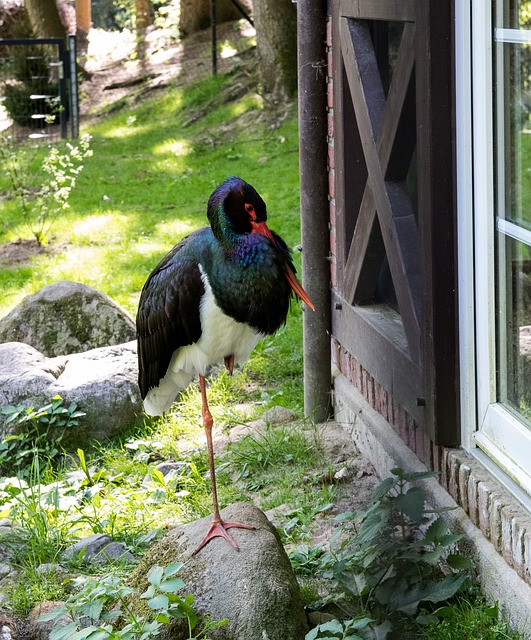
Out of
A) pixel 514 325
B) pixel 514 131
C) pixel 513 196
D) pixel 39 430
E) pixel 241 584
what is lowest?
pixel 39 430

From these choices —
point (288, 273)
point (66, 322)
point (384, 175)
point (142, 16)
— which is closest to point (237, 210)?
point (288, 273)

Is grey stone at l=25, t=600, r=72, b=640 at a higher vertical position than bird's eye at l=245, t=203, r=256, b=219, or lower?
lower

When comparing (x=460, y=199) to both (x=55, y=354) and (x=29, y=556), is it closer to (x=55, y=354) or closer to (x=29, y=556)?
(x=29, y=556)

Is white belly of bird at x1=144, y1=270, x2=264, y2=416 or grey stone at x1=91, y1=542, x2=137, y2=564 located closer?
white belly of bird at x1=144, y1=270, x2=264, y2=416

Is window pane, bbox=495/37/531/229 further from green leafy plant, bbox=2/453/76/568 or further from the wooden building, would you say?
green leafy plant, bbox=2/453/76/568

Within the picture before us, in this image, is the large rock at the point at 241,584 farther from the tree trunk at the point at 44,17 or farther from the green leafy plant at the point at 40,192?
the tree trunk at the point at 44,17

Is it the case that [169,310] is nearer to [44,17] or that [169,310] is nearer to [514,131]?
[514,131]

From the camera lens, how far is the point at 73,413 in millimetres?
5625

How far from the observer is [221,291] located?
381 cm

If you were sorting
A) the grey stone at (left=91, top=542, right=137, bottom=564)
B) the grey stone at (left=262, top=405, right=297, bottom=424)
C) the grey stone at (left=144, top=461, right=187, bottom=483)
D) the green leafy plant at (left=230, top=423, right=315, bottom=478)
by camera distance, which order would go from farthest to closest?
the grey stone at (left=262, top=405, right=297, bottom=424), the grey stone at (left=144, top=461, right=187, bottom=483), the green leafy plant at (left=230, top=423, right=315, bottom=478), the grey stone at (left=91, top=542, right=137, bottom=564)

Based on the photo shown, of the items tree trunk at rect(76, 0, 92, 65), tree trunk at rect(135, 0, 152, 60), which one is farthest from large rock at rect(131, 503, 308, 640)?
tree trunk at rect(76, 0, 92, 65)

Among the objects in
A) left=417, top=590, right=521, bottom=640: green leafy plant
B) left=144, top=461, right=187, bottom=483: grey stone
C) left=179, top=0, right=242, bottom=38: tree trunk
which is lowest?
left=144, top=461, right=187, bottom=483: grey stone

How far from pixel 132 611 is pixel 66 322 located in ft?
11.0

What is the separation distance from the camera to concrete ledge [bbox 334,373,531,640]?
3.08m
